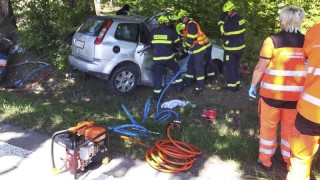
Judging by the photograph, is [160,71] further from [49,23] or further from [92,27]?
[49,23]

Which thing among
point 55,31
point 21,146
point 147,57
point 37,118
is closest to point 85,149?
point 21,146

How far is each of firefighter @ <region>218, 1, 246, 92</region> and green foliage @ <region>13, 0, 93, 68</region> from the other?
397 centimetres

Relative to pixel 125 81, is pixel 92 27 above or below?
above

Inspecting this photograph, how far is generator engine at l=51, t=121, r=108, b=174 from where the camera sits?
4312 mm

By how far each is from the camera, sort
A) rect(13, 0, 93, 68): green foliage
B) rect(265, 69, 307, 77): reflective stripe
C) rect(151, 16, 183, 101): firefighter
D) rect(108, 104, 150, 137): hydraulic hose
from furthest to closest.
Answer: rect(13, 0, 93, 68): green foliage → rect(151, 16, 183, 101): firefighter → rect(108, 104, 150, 137): hydraulic hose → rect(265, 69, 307, 77): reflective stripe

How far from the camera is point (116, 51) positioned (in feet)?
24.5

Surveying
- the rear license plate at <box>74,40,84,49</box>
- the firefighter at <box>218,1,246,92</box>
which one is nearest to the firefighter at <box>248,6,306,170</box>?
the firefighter at <box>218,1,246,92</box>

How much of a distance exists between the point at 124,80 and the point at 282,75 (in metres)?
4.18

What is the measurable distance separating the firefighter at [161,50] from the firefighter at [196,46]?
28cm

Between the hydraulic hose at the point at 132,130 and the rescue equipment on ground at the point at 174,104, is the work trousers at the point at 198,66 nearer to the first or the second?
the rescue equipment on ground at the point at 174,104

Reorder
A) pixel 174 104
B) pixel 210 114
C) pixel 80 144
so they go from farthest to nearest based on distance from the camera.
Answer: pixel 174 104 < pixel 210 114 < pixel 80 144

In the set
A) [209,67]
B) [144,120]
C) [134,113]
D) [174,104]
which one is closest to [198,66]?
[209,67]

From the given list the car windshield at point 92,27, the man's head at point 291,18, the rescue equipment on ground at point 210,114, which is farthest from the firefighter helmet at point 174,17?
the man's head at point 291,18

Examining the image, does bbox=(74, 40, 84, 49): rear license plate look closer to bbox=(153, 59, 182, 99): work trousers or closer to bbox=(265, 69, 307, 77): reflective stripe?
bbox=(153, 59, 182, 99): work trousers
